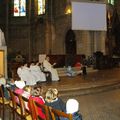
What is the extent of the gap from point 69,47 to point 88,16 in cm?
728

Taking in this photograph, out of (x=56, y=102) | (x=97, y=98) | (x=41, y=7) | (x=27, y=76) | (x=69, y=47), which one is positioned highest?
(x=41, y=7)

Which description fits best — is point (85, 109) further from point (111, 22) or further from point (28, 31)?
point (28, 31)

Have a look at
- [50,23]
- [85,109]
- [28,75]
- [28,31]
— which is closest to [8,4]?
[28,31]

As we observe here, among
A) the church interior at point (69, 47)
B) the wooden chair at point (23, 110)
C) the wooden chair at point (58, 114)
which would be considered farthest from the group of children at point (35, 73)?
the wooden chair at point (58, 114)

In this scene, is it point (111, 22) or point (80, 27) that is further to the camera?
point (111, 22)

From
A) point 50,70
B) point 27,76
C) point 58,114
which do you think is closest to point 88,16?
point 50,70

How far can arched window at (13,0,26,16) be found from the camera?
32344 mm

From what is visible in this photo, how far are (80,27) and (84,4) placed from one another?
1.39m

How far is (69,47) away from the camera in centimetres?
2656

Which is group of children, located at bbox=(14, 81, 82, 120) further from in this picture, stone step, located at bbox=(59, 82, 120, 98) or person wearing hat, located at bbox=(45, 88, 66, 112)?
stone step, located at bbox=(59, 82, 120, 98)

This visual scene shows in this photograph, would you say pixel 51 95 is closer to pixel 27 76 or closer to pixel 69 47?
pixel 27 76

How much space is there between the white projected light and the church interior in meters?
0.06

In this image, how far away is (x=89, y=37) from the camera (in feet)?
81.1

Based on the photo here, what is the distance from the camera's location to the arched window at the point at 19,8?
32.3 m
